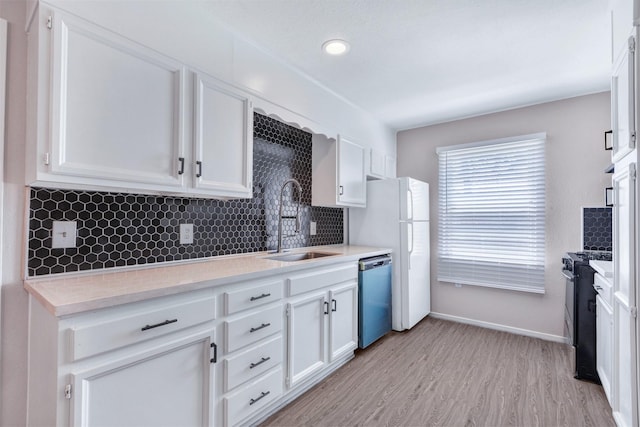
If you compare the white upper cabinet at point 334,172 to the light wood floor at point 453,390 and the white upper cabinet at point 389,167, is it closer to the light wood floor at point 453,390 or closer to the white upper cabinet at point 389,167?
the white upper cabinet at point 389,167

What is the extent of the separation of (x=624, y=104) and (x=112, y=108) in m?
2.45

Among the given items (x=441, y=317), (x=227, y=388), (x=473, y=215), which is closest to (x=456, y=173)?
(x=473, y=215)

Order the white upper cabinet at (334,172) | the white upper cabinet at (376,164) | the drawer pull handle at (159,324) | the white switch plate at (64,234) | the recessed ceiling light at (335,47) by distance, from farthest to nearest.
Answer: the white upper cabinet at (376,164) → the white upper cabinet at (334,172) → the recessed ceiling light at (335,47) → the white switch plate at (64,234) → the drawer pull handle at (159,324)

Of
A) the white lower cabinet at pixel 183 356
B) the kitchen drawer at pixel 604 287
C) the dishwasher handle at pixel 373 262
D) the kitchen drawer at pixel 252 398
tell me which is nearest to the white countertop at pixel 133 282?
the white lower cabinet at pixel 183 356

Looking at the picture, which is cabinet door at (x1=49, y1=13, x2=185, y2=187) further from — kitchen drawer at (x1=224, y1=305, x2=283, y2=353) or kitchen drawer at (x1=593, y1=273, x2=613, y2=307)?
kitchen drawer at (x1=593, y1=273, x2=613, y2=307)

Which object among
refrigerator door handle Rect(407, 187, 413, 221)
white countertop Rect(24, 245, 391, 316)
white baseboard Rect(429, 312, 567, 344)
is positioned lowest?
white baseboard Rect(429, 312, 567, 344)

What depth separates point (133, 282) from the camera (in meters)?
1.42

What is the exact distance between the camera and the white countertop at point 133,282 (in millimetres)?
1127

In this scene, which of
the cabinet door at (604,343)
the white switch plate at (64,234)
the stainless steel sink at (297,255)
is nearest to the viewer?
the white switch plate at (64,234)

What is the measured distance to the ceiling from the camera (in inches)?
73.4

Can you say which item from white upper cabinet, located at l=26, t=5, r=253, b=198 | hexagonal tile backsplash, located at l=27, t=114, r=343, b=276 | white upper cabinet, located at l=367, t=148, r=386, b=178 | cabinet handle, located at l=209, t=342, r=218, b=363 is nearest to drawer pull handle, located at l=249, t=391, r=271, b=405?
cabinet handle, located at l=209, t=342, r=218, b=363

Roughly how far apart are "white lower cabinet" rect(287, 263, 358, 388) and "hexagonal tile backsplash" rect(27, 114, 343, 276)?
63 centimetres

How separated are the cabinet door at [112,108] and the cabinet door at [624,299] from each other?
2.20 m

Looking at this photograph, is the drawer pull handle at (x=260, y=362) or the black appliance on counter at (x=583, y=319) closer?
the drawer pull handle at (x=260, y=362)
